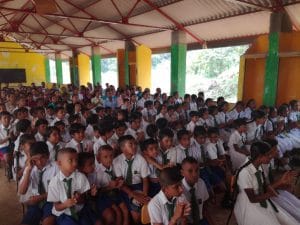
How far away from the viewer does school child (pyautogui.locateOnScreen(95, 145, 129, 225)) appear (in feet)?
10.5

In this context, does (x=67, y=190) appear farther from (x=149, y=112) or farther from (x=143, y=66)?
(x=143, y=66)

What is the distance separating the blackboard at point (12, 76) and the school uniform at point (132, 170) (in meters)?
18.1

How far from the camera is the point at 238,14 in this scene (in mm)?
8031

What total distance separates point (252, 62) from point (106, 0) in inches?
238

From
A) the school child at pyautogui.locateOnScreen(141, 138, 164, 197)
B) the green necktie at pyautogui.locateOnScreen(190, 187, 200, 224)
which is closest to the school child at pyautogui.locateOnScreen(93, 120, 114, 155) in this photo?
the school child at pyautogui.locateOnScreen(141, 138, 164, 197)

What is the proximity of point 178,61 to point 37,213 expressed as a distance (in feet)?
27.6

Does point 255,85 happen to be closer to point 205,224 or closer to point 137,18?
point 137,18

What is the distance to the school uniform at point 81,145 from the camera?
4.26m

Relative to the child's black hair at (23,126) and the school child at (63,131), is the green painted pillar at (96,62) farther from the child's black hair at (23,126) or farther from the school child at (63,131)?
the child's black hair at (23,126)

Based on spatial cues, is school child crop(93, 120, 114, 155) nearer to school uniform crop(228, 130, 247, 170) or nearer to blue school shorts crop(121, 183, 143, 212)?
blue school shorts crop(121, 183, 143, 212)

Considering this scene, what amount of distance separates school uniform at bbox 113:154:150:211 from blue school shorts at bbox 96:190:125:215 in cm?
20

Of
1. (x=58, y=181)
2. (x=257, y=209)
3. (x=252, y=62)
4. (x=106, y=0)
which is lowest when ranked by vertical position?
(x=257, y=209)

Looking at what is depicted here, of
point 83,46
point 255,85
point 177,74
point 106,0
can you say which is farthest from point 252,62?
point 83,46

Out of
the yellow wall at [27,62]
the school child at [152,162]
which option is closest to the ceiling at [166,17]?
the yellow wall at [27,62]
